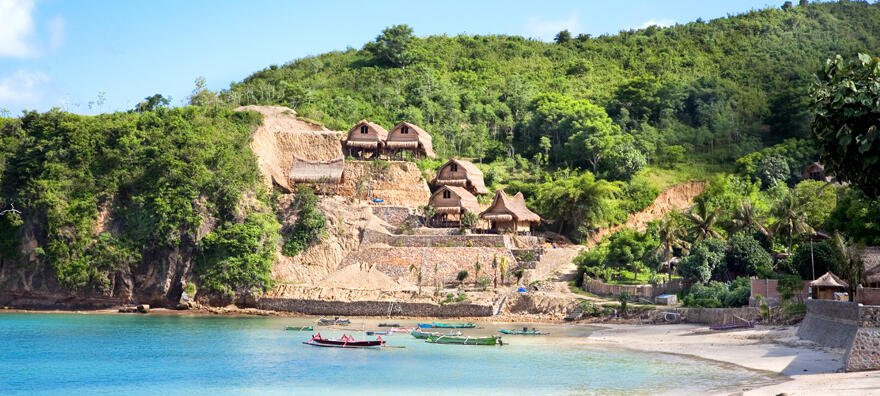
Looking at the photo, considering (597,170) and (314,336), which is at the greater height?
(597,170)

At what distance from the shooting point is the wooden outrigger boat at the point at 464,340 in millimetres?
35281

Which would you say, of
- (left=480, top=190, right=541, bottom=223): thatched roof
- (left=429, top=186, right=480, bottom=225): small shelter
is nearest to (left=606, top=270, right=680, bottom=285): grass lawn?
(left=480, top=190, right=541, bottom=223): thatched roof

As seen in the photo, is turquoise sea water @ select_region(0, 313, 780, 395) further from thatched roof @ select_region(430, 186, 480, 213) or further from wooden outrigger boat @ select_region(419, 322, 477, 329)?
thatched roof @ select_region(430, 186, 480, 213)

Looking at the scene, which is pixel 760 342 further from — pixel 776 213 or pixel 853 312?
pixel 776 213

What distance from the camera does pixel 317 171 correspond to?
5544 cm

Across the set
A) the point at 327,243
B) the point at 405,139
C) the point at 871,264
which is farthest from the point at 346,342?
the point at 405,139

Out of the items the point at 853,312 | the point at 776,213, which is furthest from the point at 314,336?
the point at 776,213

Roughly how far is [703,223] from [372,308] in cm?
1857

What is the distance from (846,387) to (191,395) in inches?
719

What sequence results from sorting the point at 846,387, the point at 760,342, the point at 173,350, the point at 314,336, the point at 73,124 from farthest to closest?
the point at 73,124
the point at 314,336
the point at 173,350
the point at 760,342
the point at 846,387

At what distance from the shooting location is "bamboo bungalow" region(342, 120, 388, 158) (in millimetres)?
58312

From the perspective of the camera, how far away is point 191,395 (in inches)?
997

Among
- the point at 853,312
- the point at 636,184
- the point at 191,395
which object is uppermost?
the point at 636,184

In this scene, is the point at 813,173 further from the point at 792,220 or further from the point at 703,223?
the point at 703,223
